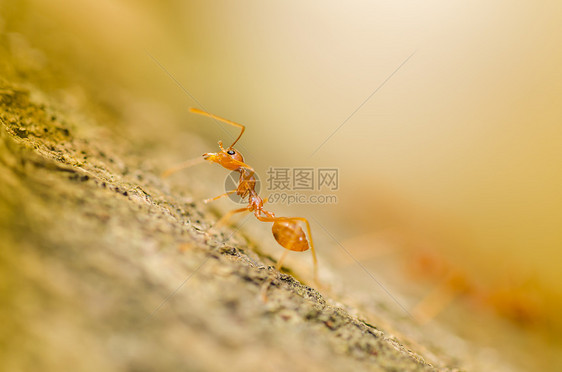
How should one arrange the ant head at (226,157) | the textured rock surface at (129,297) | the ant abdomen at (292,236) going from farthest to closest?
the ant head at (226,157)
the ant abdomen at (292,236)
the textured rock surface at (129,297)

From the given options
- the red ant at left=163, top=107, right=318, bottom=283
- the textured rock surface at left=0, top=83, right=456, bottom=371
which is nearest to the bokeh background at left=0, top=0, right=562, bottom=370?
the red ant at left=163, top=107, right=318, bottom=283

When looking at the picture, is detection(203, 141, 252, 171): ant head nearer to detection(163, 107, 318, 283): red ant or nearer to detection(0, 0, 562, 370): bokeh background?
detection(163, 107, 318, 283): red ant

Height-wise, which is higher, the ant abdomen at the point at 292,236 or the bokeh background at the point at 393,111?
the bokeh background at the point at 393,111

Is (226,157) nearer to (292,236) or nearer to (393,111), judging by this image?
(292,236)

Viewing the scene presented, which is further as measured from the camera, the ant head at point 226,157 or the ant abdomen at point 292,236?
the ant head at point 226,157

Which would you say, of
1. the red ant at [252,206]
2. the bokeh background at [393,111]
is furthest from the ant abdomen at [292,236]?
the bokeh background at [393,111]

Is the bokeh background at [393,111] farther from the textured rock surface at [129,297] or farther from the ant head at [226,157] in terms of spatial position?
the textured rock surface at [129,297]

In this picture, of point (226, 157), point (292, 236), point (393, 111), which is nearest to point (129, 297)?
point (292, 236)
